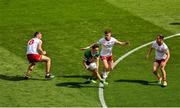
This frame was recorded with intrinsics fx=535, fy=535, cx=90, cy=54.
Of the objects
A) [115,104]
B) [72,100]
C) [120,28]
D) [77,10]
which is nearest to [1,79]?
[72,100]

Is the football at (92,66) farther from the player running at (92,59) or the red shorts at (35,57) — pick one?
the red shorts at (35,57)

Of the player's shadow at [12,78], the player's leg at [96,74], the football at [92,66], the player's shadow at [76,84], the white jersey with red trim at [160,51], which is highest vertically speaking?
the white jersey with red trim at [160,51]

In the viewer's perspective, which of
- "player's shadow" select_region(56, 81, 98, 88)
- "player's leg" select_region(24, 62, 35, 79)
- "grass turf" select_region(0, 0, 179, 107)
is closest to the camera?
"grass turf" select_region(0, 0, 179, 107)

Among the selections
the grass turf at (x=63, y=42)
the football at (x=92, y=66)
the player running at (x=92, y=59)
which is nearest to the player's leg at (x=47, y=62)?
the grass turf at (x=63, y=42)

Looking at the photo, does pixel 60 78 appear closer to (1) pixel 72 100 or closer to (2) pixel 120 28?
(1) pixel 72 100

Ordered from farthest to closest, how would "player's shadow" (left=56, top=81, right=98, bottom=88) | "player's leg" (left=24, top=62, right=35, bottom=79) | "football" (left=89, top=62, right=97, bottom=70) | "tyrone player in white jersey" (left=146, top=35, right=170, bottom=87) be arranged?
"player's leg" (left=24, top=62, right=35, bottom=79)
"player's shadow" (left=56, top=81, right=98, bottom=88)
"tyrone player in white jersey" (left=146, top=35, right=170, bottom=87)
"football" (left=89, top=62, right=97, bottom=70)

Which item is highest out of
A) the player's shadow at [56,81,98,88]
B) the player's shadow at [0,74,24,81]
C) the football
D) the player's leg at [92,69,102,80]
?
the football

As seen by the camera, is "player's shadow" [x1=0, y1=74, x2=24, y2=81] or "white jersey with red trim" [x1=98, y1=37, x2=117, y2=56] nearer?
"white jersey with red trim" [x1=98, y1=37, x2=117, y2=56]

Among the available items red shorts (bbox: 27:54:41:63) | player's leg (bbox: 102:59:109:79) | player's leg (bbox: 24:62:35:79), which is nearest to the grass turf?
player's leg (bbox: 24:62:35:79)

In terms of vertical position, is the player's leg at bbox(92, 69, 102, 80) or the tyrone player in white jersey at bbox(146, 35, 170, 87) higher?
the tyrone player in white jersey at bbox(146, 35, 170, 87)

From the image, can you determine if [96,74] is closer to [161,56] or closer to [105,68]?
[105,68]

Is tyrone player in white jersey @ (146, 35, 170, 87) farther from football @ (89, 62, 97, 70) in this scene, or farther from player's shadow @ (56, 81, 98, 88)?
player's shadow @ (56, 81, 98, 88)

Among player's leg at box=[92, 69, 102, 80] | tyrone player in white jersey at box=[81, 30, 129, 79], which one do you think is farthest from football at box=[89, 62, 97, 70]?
tyrone player in white jersey at box=[81, 30, 129, 79]

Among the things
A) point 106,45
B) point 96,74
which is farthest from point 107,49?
point 96,74
